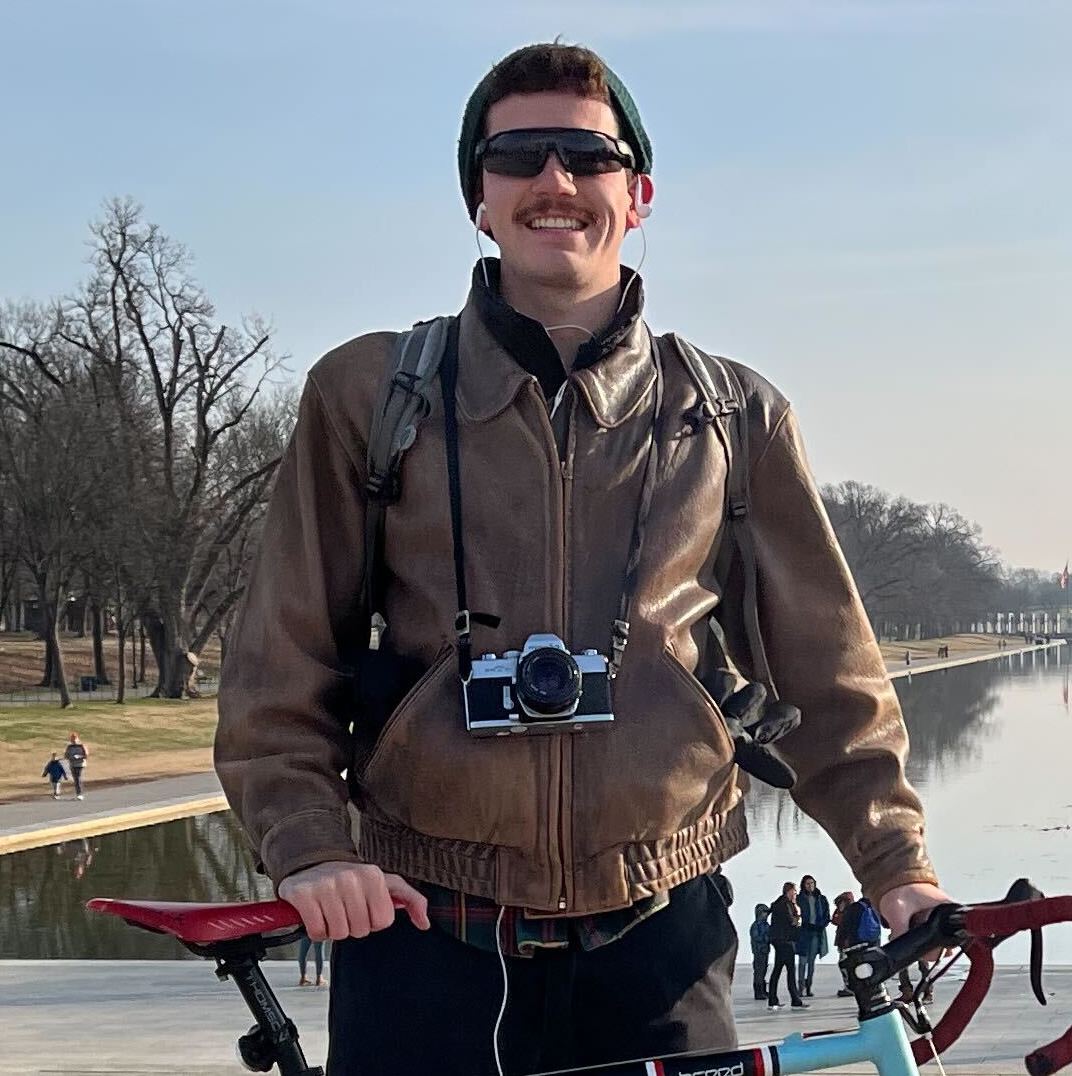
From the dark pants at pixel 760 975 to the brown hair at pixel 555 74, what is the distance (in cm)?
1339

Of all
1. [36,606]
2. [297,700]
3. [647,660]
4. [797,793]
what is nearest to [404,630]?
[297,700]

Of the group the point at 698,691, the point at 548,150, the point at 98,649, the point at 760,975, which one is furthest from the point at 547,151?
the point at 98,649

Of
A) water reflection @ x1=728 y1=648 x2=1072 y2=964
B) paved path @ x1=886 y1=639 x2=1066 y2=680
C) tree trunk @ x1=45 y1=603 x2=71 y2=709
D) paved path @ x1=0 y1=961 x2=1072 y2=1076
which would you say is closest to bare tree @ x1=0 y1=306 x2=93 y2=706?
tree trunk @ x1=45 y1=603 x2=71 y2=709

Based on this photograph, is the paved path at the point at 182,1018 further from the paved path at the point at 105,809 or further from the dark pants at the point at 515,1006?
the paved path at the point at 105,809

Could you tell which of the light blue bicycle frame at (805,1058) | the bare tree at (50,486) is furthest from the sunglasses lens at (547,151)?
the bare tree at (50,486)

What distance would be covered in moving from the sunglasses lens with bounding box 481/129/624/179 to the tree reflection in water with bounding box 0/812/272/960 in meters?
15.3

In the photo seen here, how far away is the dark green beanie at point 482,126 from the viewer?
2.63 metres

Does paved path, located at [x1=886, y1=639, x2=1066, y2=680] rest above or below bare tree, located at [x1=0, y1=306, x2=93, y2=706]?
below

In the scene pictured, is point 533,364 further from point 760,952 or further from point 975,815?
point 975,815

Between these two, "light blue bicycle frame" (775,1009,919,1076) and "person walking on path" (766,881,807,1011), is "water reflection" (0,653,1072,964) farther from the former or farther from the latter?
"light blue bicycle frame" (775,1009,919,1076)

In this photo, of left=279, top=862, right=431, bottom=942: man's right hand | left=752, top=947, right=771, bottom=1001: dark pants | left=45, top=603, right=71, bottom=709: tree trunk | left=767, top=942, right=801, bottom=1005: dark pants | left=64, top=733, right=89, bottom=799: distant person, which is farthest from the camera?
left=45, top=603, right=71, bottom=709: tree trunk

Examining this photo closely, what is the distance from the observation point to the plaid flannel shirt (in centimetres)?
235

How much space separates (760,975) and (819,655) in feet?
44.2

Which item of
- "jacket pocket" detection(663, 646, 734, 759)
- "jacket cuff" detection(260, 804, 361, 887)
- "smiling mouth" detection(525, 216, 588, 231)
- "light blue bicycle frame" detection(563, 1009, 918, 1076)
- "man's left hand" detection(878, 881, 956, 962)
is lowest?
"light blue bicycle frame" detection(563, 1009, 918, 1076)
